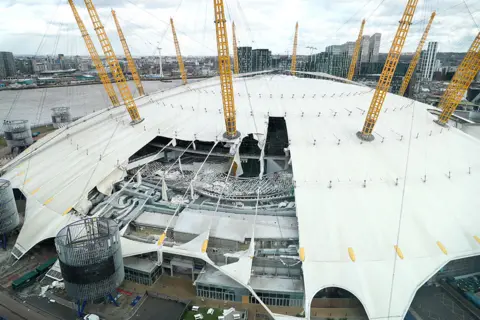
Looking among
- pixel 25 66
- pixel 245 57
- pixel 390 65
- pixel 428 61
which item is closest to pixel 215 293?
pixel 390 65

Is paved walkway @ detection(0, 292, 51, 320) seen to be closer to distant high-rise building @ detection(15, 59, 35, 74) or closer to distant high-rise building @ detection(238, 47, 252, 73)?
distant high-rise building @ detection(238, 47, 252, 73)

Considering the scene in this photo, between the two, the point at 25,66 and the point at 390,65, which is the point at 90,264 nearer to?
the point at 390,65

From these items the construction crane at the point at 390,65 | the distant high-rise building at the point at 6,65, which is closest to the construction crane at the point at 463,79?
the construction crane at the point at 390,65

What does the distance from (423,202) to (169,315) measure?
1873 centimetres

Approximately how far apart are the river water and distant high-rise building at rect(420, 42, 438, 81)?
92.6 metres

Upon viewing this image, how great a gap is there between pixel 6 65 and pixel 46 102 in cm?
6915

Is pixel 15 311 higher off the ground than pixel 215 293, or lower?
lower

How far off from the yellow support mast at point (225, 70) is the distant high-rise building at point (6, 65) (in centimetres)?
15031

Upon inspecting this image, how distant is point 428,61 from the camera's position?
10531cm

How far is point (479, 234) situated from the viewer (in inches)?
805

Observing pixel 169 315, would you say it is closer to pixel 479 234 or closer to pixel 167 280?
pixel 167 280

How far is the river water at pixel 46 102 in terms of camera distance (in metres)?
76.3

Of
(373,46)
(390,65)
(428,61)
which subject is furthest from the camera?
(428,61)

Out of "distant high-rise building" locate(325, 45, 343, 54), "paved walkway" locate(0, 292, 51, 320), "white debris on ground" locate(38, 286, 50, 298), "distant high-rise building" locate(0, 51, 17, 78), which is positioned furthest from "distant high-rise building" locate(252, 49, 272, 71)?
"distant high-rise building" locate(0, 51, 17, 78)
